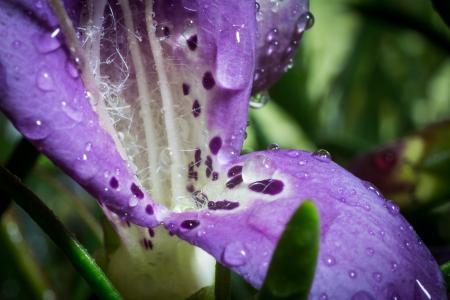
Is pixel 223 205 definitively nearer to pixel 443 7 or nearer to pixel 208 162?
pixel 208 162

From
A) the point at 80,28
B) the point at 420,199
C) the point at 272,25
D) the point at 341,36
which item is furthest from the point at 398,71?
the point at 80,28

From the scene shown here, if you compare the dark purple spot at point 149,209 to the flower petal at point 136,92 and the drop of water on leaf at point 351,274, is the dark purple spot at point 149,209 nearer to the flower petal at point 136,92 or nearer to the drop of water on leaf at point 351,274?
the flower petal at point 136,92

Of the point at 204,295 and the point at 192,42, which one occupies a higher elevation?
the point at 192,42

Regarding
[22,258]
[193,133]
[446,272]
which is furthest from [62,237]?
[22,258]

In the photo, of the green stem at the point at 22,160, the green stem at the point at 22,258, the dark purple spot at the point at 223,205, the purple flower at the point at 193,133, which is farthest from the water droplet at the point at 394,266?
the green stem at the point at 22,258

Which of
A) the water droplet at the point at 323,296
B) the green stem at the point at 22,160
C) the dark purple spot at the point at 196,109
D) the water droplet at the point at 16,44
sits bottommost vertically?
the green stem at the point at 22,160

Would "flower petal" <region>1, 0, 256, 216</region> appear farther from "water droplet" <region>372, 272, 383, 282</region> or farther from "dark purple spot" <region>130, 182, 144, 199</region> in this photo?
"water droplet" <region>372, 272, 383, 282</region>

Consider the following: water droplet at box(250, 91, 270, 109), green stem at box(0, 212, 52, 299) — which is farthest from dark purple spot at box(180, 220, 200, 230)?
green stem at box(0, 212, 52, 299)
